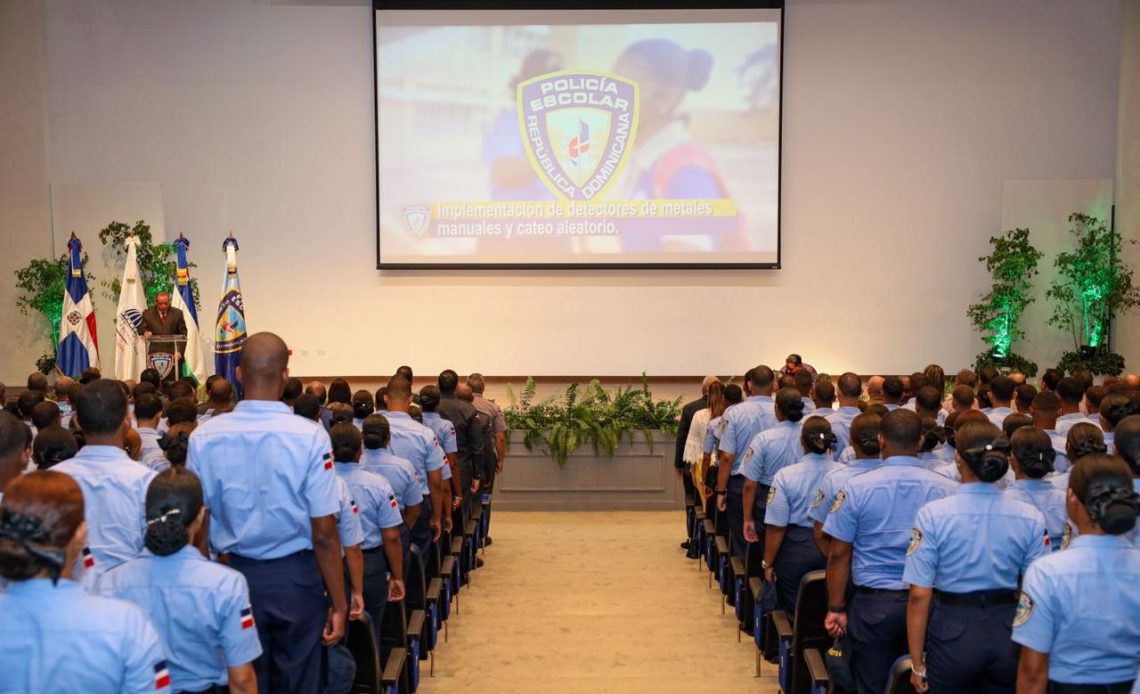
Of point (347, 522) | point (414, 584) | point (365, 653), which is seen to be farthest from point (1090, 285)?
point (347, 522)

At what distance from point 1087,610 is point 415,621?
109 inches

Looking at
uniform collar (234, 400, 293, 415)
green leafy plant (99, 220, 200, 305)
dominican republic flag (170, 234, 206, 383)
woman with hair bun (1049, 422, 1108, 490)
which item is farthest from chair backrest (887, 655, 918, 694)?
green leafy plant (99, 220, 200, 305)

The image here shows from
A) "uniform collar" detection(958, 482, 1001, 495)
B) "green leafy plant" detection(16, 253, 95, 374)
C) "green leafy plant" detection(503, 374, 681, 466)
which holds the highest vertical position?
"green leafy plant" detection(16, 253, 95, 374)

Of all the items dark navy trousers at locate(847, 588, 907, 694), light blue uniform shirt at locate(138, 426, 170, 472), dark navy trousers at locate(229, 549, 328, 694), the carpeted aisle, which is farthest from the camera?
the carpeted aisle

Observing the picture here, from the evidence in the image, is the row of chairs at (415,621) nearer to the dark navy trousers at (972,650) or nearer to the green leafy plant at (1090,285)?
the dark navy trousers at (972,650)

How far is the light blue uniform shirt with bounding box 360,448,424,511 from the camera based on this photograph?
15.6 feet

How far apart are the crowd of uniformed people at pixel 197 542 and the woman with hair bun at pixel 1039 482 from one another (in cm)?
237

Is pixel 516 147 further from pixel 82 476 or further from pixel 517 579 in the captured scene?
pixel 82 476

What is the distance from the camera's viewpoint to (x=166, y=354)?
10258 millimetres

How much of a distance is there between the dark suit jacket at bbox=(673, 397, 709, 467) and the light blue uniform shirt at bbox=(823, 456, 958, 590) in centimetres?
349

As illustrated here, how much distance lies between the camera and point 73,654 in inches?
80.7

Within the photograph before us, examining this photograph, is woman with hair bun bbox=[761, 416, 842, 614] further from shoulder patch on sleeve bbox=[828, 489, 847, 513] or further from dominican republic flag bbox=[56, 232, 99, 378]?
dominican republic flag bbox=[56, 232, 99, 378]

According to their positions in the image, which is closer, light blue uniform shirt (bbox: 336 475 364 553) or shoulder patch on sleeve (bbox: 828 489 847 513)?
light blue uniform shirt (bbox: 336 475 364 553)

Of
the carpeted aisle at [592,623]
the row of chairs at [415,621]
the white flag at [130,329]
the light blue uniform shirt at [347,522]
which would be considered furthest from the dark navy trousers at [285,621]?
the white flag at [130,329]
